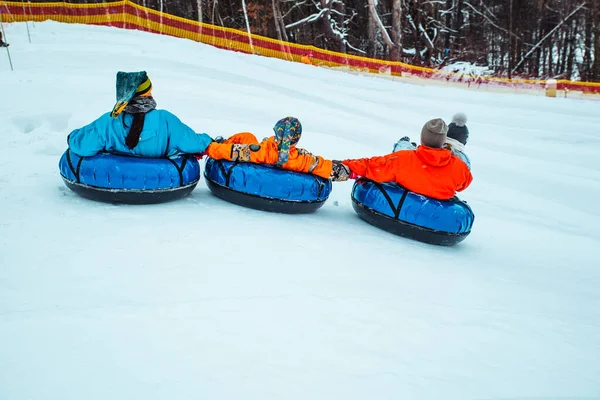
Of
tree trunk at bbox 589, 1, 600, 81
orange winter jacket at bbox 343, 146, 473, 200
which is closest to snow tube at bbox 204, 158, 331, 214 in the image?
orange winter jacket at bbox 343, 146, 473, 200

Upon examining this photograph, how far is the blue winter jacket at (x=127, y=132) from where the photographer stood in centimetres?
344

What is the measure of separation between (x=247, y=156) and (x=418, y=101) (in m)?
7.99

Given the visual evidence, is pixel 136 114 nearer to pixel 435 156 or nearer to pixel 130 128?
pixel 130 128

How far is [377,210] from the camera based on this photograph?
3887 mm

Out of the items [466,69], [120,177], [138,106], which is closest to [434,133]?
[138,106]

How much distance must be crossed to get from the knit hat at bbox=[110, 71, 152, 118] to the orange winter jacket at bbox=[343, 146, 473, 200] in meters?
2.07

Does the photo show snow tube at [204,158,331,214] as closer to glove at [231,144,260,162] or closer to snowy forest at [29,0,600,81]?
glove at [231,144,260,162]

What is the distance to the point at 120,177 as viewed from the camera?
A: 3.42m

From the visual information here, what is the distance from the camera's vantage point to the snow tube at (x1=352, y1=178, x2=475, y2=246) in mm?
3736

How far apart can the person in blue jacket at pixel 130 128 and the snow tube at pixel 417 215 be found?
1.86 metres

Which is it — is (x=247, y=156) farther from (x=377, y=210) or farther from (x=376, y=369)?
(x=376, y=369)

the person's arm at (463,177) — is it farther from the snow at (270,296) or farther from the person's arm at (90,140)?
the person's arm at (90,140)

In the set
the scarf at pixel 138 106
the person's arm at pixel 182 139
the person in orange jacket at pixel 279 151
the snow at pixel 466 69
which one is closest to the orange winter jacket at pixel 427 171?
the person in orange jacket at pixel 279 151

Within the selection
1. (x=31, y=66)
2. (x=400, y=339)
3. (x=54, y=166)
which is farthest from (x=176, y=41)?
(x=400, y=339)
